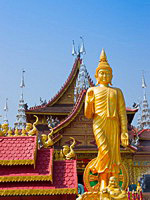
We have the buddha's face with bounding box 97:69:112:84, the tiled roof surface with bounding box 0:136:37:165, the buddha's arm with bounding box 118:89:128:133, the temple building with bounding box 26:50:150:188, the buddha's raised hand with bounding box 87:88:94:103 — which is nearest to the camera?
the tiled roof surface with bounding box 0:136:37:165

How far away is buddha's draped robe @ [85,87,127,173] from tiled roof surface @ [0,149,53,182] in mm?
1244

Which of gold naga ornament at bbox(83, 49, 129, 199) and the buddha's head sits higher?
the buddha's head

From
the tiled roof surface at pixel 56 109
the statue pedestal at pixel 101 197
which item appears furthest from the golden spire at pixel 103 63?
the tiled roof surface at pixel 56 109

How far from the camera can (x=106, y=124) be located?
672cm

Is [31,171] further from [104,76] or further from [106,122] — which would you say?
[104,76]

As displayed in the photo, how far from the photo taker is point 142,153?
44.1ft

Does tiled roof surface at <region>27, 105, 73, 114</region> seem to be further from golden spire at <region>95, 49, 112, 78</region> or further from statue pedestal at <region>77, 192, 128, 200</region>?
statue pedestal at <region>77, 192, 128, 200</region>

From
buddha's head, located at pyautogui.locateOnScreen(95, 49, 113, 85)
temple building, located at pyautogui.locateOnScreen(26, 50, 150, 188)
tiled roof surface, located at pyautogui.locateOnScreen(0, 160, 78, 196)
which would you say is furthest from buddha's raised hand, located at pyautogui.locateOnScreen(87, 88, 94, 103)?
temple building, located at pyautogui.locateOnScreen(26, 50, 150, 188)

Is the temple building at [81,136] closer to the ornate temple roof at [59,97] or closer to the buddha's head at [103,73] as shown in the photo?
the ornate temple roof at [59,97]

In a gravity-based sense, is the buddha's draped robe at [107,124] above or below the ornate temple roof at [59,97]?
below

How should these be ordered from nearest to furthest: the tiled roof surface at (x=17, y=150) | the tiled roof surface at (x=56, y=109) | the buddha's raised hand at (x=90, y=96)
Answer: the tiled roof surface at (x=17, y=150) → the buddha's raised hand at (x=90, y=96) → the tiled roof surface at (x=56, y=109)

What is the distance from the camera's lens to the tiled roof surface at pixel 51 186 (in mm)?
5379

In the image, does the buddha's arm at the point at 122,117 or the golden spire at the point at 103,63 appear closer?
the buddha's arm at the point at 122,117

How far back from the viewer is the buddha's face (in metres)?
7.10
